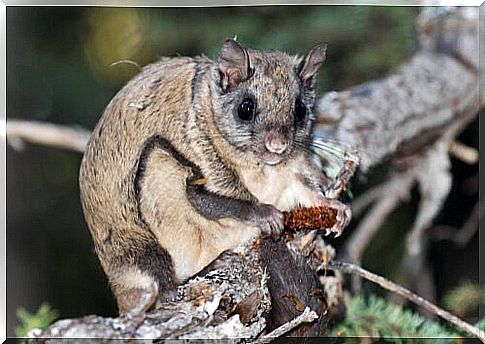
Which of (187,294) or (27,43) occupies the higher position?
(27,43)

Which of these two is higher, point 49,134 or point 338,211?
point 49,134

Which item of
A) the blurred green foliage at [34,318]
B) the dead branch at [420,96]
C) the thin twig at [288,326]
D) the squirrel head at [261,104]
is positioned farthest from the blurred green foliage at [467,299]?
the blurred green foliage at [34,318]

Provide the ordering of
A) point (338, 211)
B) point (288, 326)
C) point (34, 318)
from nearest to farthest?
1. point (288, 326)
2. point (338, 211)
3. point (34, 318)

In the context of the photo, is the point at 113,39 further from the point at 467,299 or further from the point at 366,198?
the point at 467,299

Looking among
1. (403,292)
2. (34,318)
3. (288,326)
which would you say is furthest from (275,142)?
(34,318)

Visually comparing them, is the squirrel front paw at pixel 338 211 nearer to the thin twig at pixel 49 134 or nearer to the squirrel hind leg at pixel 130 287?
the squirrel hind leg at pixel 130 287

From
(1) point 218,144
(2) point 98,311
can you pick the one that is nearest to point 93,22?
(1) point 218,144

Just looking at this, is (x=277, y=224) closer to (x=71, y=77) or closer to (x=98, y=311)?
(x=98, y=311)
